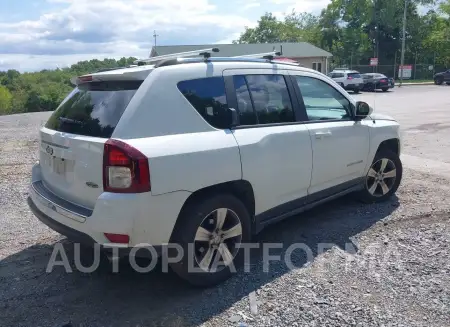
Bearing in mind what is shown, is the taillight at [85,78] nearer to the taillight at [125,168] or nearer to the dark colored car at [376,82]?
the taillight at [125,168]

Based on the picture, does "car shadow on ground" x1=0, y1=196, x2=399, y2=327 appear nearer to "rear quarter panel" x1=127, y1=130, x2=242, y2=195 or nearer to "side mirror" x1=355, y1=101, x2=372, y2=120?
"rear quarter panel" x1=127, y1=130, x2=242, y2=195

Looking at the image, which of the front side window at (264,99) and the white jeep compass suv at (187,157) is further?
the front side window at (264,99)

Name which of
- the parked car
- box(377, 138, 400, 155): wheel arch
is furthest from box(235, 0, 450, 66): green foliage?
box(377, 138, 400, 155): wheel arch

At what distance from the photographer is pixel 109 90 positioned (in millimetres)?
3420

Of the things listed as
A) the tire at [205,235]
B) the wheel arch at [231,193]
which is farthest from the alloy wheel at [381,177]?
the tire at [205,235]

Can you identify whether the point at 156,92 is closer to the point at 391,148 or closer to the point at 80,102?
the point at 80,102

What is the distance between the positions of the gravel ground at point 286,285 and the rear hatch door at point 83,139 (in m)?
0.84

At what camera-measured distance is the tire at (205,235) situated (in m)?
3.30

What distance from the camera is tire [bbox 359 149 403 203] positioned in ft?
17.7

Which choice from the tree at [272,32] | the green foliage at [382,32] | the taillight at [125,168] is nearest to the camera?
the taillight at [125,168]

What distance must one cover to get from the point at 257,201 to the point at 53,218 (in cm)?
176

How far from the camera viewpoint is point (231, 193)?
143 inches

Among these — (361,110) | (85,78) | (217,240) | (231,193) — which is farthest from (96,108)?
(361,110)

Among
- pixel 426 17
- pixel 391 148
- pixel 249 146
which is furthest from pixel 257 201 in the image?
pixel 426 17
